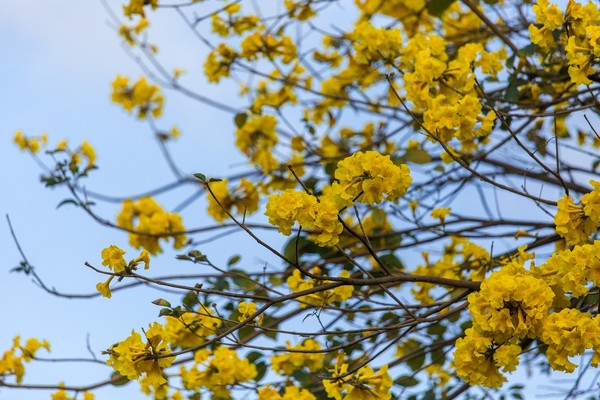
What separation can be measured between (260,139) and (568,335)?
6.69 feet

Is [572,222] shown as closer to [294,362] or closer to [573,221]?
[573,221]

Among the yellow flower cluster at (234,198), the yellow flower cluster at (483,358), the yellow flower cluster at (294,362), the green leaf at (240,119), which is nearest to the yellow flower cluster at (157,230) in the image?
the yellow flower cluster at (234,198)

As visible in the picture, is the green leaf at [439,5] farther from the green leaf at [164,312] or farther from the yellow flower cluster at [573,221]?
the green leaf at [164,312]

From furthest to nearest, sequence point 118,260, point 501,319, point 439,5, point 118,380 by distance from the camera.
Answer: point 439,5
point 118,380
point 118,260
point 501,319

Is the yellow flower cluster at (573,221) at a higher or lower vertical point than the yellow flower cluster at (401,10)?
lower

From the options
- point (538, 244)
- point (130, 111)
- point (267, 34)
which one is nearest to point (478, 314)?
point (538, 244)

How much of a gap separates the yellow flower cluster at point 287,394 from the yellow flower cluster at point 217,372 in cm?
8

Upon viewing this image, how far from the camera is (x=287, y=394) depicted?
2488 mm

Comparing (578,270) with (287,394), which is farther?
(287,394)

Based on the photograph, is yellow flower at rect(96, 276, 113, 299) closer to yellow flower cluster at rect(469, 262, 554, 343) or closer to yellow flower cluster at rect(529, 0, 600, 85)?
yellow flower cluster at rect(469, 262, 554, 343)

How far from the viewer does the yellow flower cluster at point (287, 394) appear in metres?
2.45

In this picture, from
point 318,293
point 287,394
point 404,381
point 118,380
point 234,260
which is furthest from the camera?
point 234,260

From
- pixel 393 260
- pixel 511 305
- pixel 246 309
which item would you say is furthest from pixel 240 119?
pixel 511 305

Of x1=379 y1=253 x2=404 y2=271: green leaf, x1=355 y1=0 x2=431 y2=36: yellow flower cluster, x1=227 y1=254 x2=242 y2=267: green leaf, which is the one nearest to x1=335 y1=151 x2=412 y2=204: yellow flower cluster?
x1=379 y1=253 x2=404 y2=271: green leaf
